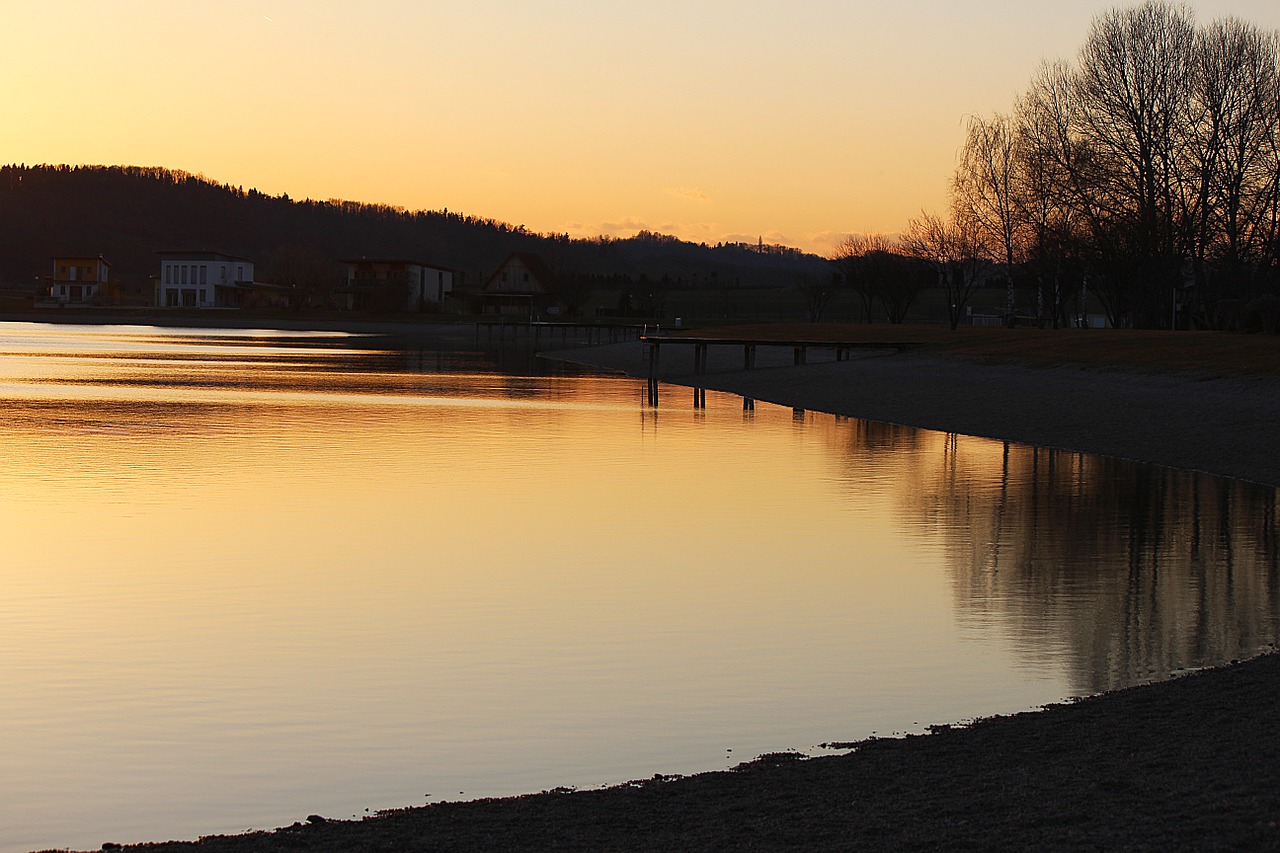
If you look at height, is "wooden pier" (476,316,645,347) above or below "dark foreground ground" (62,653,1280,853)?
above

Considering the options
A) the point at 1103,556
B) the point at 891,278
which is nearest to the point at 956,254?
the point at 891,278

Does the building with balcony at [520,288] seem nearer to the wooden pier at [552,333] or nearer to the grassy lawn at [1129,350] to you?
the wooden pier at [552,333]

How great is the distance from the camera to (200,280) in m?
154

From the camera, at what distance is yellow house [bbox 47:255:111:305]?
518ft

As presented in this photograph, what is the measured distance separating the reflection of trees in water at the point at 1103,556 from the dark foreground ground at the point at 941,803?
1.97 meters

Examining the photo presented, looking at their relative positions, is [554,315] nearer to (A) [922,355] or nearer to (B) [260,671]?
(A) [922,355]

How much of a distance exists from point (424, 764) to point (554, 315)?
12981 centimetres

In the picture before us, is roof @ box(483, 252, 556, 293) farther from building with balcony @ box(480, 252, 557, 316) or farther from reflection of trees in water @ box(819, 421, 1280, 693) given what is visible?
reflection of trees in water @ box(819, 421, 1280, 693)

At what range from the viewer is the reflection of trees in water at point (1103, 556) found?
10945 mm

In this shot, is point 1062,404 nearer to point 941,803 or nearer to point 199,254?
point 941,803

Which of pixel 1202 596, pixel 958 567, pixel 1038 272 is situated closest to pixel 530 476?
pixel 958 567

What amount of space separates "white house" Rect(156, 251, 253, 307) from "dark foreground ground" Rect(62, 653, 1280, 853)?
500ft

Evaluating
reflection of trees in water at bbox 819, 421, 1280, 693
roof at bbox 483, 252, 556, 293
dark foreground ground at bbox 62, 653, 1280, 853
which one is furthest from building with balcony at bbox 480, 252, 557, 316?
dark foreground ground at bbox 62, 653, 1280, 853

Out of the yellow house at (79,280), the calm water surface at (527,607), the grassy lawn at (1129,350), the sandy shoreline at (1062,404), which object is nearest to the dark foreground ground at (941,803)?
the calm water surface at (527,607)
